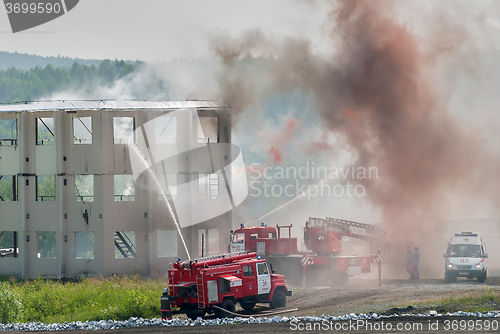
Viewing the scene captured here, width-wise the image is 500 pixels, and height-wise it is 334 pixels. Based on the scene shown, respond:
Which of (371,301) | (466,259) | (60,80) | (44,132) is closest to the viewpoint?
(371,301)

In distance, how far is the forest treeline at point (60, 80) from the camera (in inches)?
6289

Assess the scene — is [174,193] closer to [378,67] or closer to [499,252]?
[378,67]

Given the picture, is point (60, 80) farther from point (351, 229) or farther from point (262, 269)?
point (262, 269)

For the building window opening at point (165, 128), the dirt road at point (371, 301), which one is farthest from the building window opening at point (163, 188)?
the dirt road at point (371, 301)

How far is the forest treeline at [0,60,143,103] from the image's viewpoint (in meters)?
160

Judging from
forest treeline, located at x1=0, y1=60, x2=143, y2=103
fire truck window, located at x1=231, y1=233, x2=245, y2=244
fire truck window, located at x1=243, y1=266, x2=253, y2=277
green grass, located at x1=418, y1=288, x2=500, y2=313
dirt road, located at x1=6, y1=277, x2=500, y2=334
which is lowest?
dirt road, located at x1=6, y1=277, x2=500, y2=334

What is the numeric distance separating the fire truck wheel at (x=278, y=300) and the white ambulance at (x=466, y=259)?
10438 millimetres

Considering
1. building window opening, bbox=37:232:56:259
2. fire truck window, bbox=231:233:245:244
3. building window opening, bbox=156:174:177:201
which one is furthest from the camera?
building window opening, bbox=37:232:56:259

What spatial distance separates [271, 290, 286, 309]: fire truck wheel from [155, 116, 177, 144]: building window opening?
575 inches

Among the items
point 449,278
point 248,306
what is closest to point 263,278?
point 248,306

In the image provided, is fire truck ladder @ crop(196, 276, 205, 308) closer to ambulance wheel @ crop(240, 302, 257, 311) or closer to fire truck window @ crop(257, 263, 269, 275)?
ambulance wheel @ crop(240, 302, 257, 311)

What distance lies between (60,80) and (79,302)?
148193 mm

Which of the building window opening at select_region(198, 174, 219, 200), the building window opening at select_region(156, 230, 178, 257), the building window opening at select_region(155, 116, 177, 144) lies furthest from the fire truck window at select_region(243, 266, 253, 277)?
the building window opening at select_region(156, 230, 178, 257)

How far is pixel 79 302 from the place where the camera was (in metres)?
25.6
